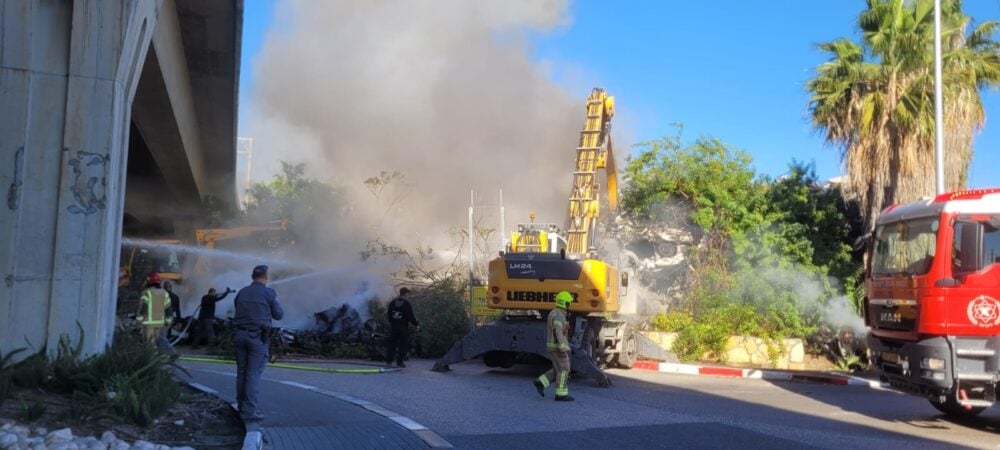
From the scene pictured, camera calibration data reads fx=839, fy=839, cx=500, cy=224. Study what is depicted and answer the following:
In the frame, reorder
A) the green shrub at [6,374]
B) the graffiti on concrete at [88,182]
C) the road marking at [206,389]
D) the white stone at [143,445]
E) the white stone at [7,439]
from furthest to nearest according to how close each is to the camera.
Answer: the road marking at [206,389] < the graffiti on concrete at [88,182] < the green shrub at [6,374] < the white stone at [143,445] < the white stone at [7,439]

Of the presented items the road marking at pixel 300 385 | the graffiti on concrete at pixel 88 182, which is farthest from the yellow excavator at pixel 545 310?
the graffiti on concrete at pixel 88 182

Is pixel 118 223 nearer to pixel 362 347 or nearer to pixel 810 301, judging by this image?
pixel 362 347

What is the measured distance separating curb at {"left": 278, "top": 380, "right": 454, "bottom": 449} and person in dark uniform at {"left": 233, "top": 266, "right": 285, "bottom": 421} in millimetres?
1408

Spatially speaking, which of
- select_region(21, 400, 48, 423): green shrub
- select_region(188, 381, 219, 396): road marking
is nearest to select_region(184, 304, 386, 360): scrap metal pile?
select_region(188, 381, 219, 396): road marking

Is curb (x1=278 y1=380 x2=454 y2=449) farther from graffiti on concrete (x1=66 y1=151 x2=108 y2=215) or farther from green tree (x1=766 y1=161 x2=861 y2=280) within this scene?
green tree (x1=766 y1=161 x2=861 y2=280)

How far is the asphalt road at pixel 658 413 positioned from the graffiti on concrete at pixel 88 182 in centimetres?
380

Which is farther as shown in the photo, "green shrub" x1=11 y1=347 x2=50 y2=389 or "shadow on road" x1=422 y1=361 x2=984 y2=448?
"shadow on road" x1=422 y1=361 x2=984 y2=448

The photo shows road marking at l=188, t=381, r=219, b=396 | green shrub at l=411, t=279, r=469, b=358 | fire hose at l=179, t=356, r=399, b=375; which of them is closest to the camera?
road marking at l=188, t=381, r=219, b=396

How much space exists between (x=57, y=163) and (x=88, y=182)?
0.33 meters

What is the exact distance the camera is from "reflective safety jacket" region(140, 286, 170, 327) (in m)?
12.1

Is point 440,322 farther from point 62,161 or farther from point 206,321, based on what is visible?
point 62,161

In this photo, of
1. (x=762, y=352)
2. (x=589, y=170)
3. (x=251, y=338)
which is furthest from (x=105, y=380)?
(x=762, y=352)

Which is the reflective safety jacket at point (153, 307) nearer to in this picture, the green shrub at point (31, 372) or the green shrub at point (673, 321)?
the green shrub at point (31, 372)

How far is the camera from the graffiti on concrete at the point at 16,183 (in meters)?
7.90
